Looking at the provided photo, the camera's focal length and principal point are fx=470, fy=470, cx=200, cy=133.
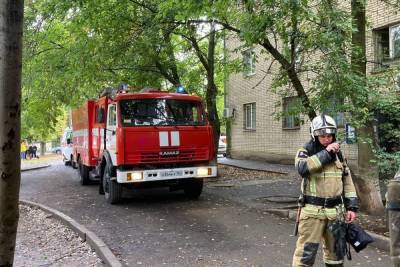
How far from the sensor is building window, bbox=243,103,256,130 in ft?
76.7

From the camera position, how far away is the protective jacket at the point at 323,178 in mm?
4527

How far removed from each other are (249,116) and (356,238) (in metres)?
19.5

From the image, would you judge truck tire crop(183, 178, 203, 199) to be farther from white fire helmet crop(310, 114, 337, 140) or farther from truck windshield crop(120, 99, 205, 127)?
white fire helmet crop(310, 114, 337, 140)

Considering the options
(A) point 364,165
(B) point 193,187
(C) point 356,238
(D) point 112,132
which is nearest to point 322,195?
(C) point 356,238

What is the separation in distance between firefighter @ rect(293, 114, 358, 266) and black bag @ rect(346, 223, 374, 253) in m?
0.11

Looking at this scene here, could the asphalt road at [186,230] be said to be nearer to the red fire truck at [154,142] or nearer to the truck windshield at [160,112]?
the red fire truck at [154,142]

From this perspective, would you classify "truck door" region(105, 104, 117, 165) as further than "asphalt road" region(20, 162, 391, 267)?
Yes

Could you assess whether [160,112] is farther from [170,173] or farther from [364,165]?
[364,165]

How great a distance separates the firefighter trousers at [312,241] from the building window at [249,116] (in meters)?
18.7

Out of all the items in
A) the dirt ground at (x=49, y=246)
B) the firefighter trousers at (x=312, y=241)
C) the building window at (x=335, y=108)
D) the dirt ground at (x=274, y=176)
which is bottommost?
the dirt ground at (x=49, y=246)

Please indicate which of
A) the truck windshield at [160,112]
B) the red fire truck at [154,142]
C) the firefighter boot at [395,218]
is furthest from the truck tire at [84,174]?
the firefighter boot at [395,218]

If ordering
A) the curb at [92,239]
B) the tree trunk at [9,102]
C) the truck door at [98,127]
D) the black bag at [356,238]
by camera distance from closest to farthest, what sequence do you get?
1. the tree trunk at [9,102]
2. the black bag at [356,238]
3. the curb at [92,239]
4. the truck door at [98,127]

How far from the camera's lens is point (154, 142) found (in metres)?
10.2

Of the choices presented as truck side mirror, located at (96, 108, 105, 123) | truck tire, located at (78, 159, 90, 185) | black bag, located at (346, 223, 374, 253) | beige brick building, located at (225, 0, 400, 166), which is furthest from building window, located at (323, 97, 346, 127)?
truck tire, located at (78, 159, 90, 185)
